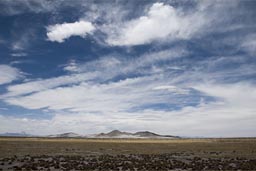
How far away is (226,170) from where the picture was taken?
25281mm

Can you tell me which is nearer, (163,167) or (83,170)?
(83,170)

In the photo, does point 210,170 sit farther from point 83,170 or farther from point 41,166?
point 41,166

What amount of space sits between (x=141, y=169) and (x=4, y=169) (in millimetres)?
12410

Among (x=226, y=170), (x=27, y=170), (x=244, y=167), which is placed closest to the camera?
(x=27, y=170)

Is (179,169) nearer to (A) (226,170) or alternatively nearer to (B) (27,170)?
(A) (226,170)

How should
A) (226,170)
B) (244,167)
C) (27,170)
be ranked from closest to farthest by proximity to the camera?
(27,170) → (226,170) → (244,167)

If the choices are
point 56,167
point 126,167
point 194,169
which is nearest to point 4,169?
point 56,167

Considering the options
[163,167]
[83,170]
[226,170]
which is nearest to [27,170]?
[83,170]

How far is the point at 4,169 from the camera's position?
24609 millimetres

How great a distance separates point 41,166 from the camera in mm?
26219

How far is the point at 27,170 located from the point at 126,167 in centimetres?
906

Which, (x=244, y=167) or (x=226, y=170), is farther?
(x=244, y=167)

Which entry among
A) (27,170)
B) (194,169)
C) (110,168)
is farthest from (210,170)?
(27,170)

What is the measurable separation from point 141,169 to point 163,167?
2517 millimetres
